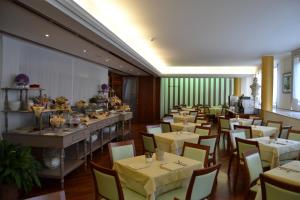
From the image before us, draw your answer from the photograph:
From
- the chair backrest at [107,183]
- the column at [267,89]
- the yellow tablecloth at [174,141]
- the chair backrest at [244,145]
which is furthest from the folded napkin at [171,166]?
the column at [267,89]

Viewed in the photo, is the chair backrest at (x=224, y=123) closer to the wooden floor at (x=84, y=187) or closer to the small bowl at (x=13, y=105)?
the wooden floor at (x=84, y=187)

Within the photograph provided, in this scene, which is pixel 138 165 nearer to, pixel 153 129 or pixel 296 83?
pixel 153 129

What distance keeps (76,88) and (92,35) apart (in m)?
3.00

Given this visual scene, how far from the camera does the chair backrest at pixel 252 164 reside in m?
3.01

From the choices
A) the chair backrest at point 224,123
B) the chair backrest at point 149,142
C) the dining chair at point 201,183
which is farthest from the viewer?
the chair backrest at point 224,123

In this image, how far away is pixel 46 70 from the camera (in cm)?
557

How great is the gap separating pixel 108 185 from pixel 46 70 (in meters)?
3.81

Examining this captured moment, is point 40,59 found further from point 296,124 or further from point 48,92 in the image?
point 296,124

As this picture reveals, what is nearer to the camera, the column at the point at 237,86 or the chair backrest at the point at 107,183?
the chair backrest at the point at 107,183

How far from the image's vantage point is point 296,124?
6.24m

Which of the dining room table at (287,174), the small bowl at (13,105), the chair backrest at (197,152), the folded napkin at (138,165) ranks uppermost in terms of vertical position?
the small bowl at (13,105)

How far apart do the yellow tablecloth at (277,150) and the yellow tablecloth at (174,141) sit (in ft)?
3.99

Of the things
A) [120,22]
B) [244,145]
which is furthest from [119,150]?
[120,22]

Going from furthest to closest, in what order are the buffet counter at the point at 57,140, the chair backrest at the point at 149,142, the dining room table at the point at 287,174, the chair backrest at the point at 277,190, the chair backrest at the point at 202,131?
the chair backrest at the point at 202,131
the chair backrest at the point at 149,142
the buffet counter at the point at 57,140
the dining room table at the point at 287,174
the chair backrest at the point at 277,190
